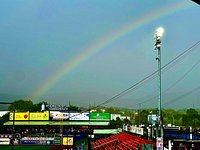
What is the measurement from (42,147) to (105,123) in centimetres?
3397

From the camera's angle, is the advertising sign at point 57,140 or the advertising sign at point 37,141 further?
the advertising sign at point 37,141

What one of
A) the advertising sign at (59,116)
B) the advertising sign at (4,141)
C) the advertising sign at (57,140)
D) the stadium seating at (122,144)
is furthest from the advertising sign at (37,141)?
the stadium seating at (122,144)

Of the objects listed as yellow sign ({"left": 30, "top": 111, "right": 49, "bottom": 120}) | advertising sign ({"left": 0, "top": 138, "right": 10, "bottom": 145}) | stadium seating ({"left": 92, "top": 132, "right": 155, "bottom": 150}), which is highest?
yellow sign ({"left": 30, "top": 111, "right": 49, "bottom": 120})

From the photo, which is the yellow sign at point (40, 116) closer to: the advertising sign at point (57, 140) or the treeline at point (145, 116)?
the treeline at point (145, 116)

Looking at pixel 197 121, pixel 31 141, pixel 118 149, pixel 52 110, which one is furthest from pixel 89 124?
pixel 118 149

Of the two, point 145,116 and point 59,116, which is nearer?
point 59,116

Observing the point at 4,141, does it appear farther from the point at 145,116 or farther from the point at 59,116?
the point at 145,116

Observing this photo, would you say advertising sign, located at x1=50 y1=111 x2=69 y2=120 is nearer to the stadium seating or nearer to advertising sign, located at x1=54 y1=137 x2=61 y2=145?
advertising sign, located at x1=54 y1=137 x2=61 y2=145

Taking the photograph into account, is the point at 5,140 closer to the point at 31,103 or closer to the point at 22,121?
the point at 22,121

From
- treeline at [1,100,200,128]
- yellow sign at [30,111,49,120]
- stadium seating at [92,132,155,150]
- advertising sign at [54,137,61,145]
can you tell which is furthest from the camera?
treeline at [1,100,200,128]

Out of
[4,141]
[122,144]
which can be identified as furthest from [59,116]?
[122,144]

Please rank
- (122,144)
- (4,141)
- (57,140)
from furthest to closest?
(4,141) < (57,140) < (122,144)

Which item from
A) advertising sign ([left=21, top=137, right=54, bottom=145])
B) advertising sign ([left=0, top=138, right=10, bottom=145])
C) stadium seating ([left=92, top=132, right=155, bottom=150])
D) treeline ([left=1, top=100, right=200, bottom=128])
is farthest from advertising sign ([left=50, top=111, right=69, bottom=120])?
stadium seating ([left=92, top=132, right=155, bottom=150])

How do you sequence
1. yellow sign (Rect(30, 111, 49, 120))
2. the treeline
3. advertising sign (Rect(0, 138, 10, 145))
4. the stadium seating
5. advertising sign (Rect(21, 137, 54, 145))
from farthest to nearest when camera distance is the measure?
A: 1. the treeline
2. yellow sign (Rect(30, 111, 49, 120))
3. advertising sign (Rect(0, 138, 10, 145))
4. advertising sign (Rect(21, 137, 54, 145))
5. the stadium seating
